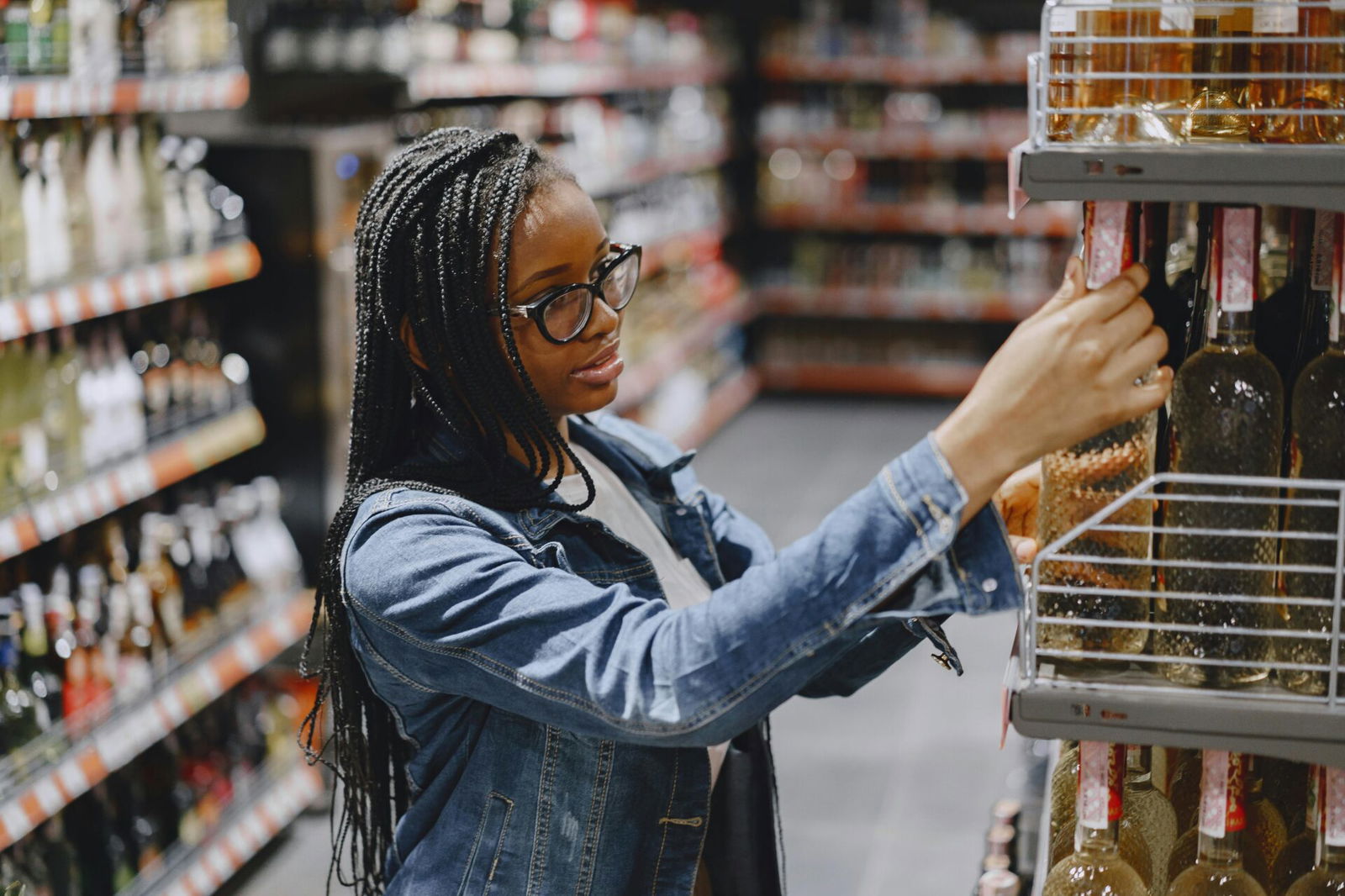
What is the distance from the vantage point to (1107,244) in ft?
3.74

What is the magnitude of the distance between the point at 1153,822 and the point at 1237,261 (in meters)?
0.59

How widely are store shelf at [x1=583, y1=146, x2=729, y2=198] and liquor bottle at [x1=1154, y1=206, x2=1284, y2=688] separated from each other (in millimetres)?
4837

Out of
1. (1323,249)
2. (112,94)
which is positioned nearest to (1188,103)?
(1323,249)

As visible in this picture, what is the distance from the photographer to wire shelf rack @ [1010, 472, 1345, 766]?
118cm

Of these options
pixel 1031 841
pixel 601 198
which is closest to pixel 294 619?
pixel 1031 841

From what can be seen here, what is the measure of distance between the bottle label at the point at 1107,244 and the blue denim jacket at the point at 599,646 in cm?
20

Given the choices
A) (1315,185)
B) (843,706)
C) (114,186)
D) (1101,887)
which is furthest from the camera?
(843,706)

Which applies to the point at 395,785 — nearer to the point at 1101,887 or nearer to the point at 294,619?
the point at 1101,887

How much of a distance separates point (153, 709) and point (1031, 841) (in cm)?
184

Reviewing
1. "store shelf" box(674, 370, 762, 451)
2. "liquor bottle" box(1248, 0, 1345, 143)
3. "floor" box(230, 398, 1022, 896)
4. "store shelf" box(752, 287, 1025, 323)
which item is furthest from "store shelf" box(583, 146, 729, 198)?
"liquor bottle" box(1248, 0, 1345, 143)

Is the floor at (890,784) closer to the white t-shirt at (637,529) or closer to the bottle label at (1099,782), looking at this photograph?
the white t-shirt at (637,529)

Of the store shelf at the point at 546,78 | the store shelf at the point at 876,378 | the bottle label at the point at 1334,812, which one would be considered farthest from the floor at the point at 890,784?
the store shelf at the point at 876,378

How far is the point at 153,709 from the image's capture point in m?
3.08

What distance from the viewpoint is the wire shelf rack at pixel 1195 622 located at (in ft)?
3.88
